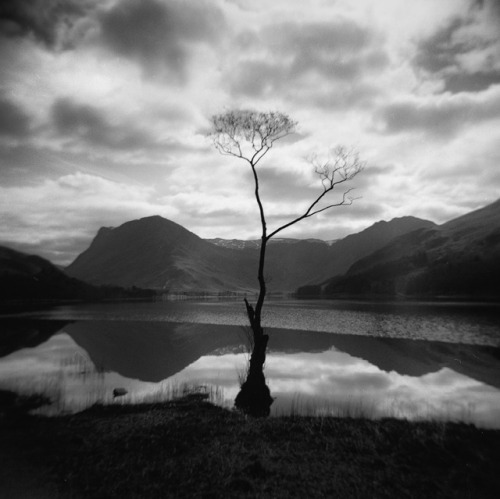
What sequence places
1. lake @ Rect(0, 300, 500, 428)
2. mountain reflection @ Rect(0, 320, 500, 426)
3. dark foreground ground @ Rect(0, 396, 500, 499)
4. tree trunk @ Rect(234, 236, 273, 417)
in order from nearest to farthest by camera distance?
dark foreground ground @ Rect(0, 396, 500, 499) < tree trunk @ Rect(234, 236, 273, 417) < lake @ Rect(0, 300, 500, 428) < mountain reflection @ Rect(0, 320, 500, 426)

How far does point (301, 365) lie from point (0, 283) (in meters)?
198

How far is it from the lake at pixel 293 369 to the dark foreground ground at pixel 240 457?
10.7 feet

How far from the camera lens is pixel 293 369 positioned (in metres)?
31.5

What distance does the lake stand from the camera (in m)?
21.7

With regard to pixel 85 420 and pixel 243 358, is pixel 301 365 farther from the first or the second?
pixel 85 420

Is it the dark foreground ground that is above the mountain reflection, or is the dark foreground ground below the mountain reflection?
above

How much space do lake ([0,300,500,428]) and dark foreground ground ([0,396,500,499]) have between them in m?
3.26

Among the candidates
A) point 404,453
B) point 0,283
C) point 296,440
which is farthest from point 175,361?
point 0,283

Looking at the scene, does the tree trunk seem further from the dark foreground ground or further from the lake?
the dark foreground ground

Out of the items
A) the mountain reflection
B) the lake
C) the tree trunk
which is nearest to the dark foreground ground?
the tree trunk

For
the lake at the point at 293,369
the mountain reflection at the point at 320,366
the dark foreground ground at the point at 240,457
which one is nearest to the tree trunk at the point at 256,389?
the lake at the point at 293,369

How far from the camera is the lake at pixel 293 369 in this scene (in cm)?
2166

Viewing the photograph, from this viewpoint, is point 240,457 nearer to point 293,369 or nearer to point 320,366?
point 293,369

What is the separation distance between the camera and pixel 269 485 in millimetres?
11375
